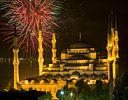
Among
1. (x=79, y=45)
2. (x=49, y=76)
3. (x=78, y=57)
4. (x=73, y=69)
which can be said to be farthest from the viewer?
(x=79, y=45)

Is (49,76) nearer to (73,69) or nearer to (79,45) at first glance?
(73,69)

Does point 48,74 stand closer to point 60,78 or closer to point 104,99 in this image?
point 60,78

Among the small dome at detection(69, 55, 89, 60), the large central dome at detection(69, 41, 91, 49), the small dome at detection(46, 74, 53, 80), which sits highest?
the large central dome at detection(69, 41, 91, 49)

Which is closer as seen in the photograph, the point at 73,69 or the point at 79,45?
the point at 73,69

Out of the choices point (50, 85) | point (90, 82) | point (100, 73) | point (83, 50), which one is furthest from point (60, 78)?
point (83, 50)

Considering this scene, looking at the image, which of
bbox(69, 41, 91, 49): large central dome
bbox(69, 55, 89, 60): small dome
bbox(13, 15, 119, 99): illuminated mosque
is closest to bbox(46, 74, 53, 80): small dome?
bbox(13, 15, 119, 99): illuminated mosque

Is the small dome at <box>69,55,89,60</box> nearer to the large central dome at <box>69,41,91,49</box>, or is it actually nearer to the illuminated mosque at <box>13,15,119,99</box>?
the illuminated mosque at <box>13,15,119,99</box>

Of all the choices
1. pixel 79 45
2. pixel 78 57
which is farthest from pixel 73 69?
pixel 79 45

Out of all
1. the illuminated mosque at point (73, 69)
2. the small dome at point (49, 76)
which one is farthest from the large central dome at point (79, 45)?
the small dome at point (49, 76)

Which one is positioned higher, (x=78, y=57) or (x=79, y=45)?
(x=79, y=45)
